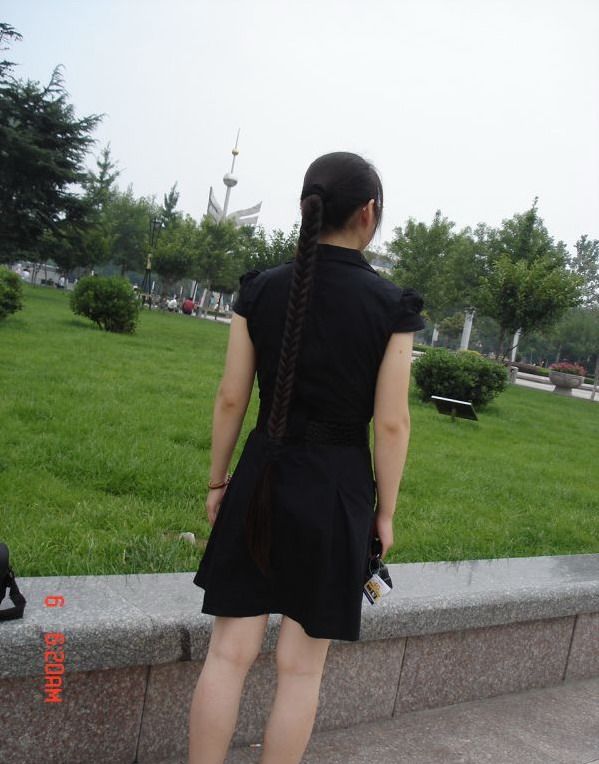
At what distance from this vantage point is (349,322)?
1783mm

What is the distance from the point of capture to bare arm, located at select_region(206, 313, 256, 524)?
6.30ft

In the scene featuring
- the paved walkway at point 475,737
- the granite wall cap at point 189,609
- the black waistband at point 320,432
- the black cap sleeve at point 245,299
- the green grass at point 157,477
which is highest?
the black cap sleeve at point 245,299

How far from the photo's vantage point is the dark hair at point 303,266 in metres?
1.75

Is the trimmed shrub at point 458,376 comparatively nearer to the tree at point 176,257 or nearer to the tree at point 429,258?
the tree at point 429,258

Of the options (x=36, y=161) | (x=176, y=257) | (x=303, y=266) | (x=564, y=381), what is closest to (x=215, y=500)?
(x=303, y=266)

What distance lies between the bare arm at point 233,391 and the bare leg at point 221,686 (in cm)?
43

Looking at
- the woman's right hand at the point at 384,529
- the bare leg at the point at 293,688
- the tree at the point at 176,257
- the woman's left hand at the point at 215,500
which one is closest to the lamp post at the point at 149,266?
the tree at the point at 176,257

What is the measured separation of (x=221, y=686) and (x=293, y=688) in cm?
18

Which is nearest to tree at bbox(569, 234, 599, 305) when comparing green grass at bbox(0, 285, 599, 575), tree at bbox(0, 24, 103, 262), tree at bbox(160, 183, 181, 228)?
tree at bbox(160, 183, 181, 228)

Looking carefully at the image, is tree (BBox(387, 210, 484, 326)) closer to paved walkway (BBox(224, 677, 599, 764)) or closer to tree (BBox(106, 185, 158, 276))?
tree (BBox(106, 185, 158, 276))

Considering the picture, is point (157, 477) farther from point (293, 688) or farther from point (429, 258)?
point (429, 258)

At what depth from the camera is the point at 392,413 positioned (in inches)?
72.1

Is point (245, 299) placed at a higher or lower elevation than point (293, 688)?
higher

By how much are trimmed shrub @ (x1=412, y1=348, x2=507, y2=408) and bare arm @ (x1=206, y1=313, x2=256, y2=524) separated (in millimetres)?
10962
